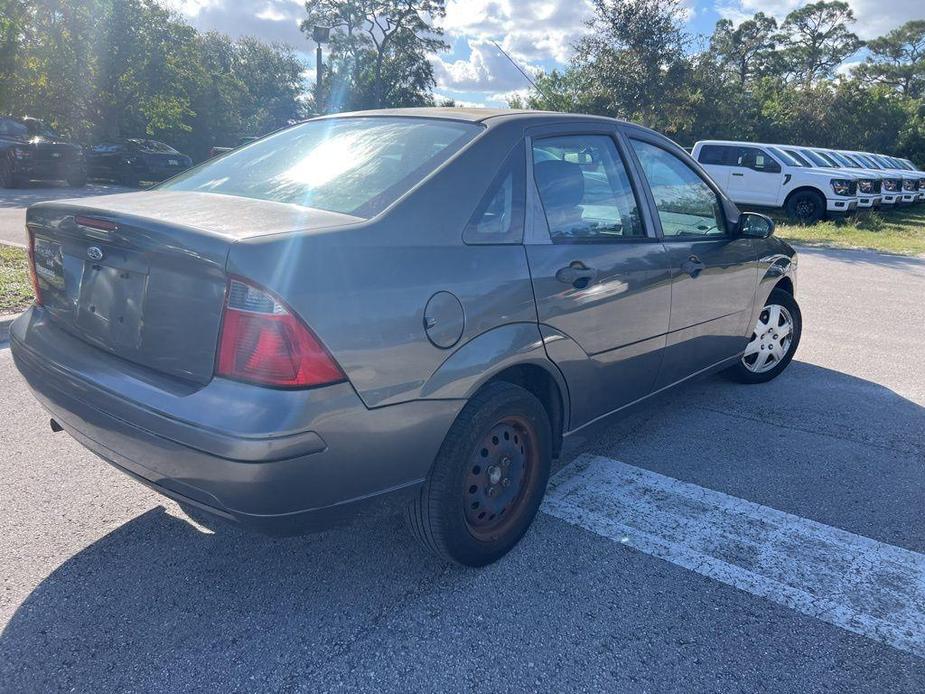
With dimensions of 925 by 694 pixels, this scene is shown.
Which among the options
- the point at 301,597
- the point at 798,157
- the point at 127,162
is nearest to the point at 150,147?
the point at 127,162

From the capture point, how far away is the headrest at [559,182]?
2902mm

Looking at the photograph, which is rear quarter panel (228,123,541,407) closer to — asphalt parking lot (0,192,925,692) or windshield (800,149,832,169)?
asphalt parking lot (0,192,925,692)

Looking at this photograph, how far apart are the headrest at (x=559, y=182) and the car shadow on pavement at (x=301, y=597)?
3.52 feet

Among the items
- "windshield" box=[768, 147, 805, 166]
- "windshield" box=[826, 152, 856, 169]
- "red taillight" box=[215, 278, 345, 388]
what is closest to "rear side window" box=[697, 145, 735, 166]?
"windshield" box=[768, 147, 805, 166]

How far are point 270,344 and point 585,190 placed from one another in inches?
68.7

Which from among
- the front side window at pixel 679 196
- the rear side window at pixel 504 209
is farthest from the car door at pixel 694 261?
the rear side window at pixel 504 209

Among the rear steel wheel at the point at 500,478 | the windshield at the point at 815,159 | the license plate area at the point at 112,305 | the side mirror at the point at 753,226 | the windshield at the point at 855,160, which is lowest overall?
the rear steel wheel at the point at 500,478

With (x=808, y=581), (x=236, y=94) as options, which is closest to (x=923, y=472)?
(x=808, y=581)

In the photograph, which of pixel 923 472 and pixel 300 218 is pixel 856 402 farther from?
pixel 300 218

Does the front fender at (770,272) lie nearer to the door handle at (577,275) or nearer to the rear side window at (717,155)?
the door handle at (577,275)

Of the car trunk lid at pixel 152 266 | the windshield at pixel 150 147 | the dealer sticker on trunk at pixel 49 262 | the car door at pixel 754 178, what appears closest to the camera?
the car trunk lid at pixel 152 266

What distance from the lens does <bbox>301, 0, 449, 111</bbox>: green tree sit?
1574 inches

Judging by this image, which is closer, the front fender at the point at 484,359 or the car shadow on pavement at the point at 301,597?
the car shadow on pavement at the point at 301,597

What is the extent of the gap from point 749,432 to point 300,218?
10.3 ft
